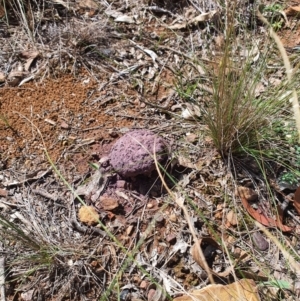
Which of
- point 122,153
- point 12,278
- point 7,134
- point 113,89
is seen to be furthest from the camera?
point 113,89

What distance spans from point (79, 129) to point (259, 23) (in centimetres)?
102

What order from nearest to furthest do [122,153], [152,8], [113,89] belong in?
[122,153], [113,89], [152,8]

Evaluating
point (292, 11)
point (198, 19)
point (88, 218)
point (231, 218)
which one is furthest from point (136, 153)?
point (292, 11)

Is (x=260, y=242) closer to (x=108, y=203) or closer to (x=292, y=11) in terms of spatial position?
(x=108, y=203)

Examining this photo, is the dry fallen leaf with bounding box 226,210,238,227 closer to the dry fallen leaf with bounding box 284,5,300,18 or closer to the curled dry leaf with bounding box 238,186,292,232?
the curled dry leaf with bounding box 238,186,292,232

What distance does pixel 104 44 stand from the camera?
217 centimetres

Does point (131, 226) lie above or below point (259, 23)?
below

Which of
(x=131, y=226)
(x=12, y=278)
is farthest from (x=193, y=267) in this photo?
(x=12, y=278)

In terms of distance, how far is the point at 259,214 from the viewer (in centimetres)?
170

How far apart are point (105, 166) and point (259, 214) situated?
1.95ft

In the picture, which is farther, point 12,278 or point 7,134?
point 7,134

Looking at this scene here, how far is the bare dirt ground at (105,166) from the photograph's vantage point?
1568mm

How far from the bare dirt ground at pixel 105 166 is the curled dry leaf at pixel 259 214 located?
0.09ft

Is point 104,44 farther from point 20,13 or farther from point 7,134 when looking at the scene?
point 7,134
